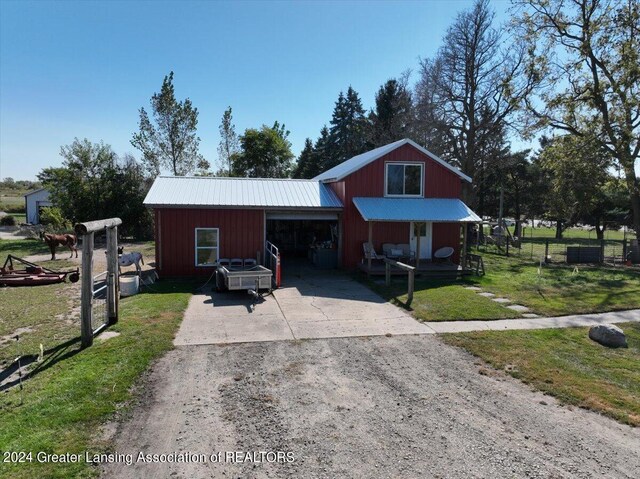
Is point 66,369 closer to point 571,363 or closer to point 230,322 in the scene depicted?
point 230,322

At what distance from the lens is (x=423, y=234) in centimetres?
1808

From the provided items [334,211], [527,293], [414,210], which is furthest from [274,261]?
[527,293]

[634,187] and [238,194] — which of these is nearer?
[238,194]

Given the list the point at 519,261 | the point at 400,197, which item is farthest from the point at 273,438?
the point at 519,261

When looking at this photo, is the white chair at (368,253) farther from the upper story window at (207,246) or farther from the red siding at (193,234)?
the upper story window at (207,246)

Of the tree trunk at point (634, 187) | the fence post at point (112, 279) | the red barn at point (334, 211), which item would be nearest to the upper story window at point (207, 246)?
the red barn at point (334, 211)

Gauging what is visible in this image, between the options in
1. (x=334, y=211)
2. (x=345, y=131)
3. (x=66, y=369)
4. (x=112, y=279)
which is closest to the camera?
(x=66, y=369)

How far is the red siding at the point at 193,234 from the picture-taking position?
15602 millimetres

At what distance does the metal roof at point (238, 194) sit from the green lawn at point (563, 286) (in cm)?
716

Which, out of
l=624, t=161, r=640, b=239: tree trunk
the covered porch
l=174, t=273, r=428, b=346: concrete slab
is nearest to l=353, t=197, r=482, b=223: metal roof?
the covered porch

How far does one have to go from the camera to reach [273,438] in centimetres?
487

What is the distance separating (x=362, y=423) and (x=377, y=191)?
13.2m

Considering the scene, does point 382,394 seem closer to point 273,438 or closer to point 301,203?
point 273,438

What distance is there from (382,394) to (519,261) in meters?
19.1
